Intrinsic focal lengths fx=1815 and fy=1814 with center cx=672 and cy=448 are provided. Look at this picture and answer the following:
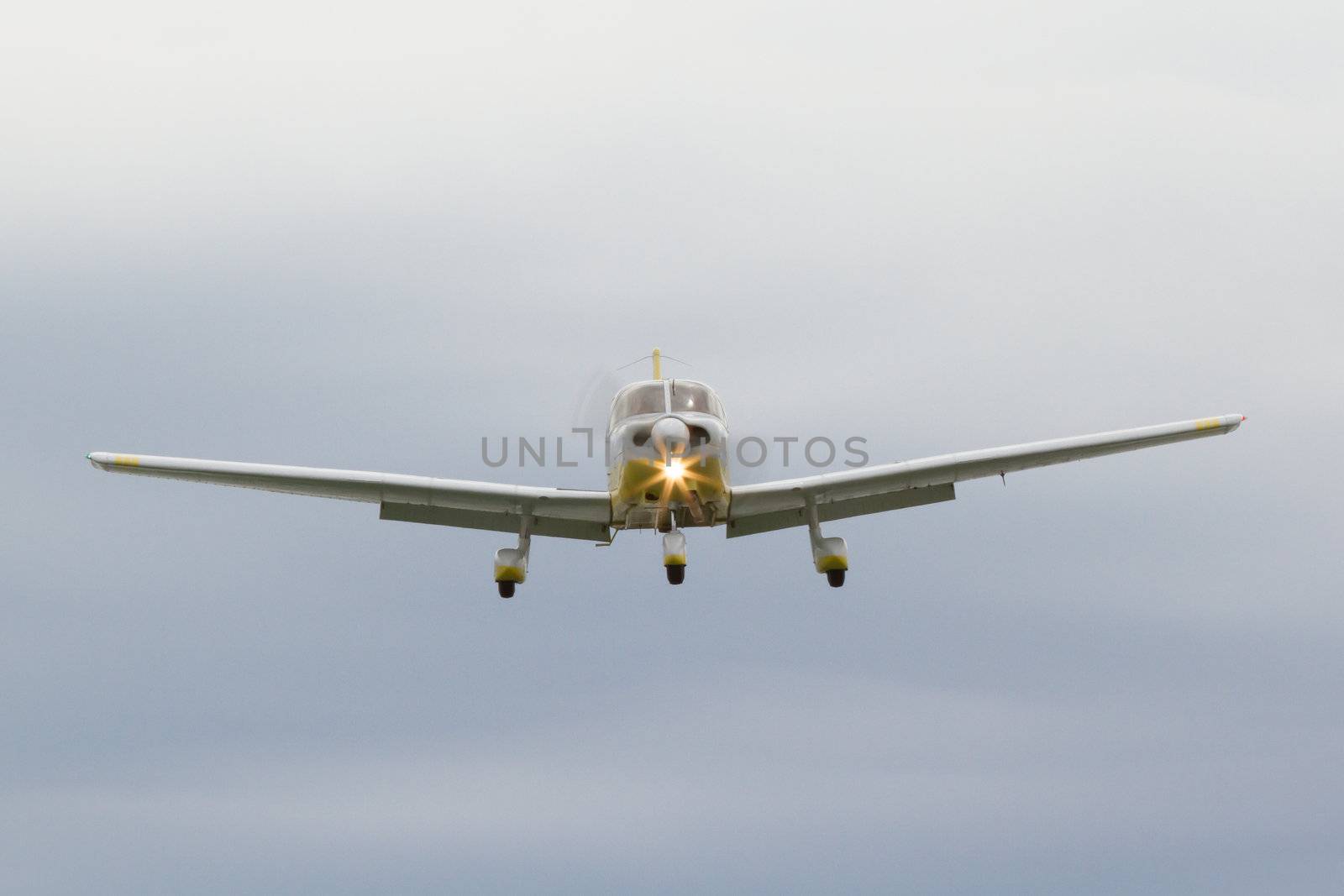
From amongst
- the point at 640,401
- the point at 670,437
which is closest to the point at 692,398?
the point at 640,401

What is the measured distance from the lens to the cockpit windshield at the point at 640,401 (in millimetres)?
26891

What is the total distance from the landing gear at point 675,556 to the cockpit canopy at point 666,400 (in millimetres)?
1889

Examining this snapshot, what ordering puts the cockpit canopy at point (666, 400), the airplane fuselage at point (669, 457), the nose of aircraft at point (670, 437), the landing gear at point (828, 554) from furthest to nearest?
the landing gear at point (828, 554), the cockpit canopy at point (666, 400), the airplane fuselage at point (669, 457), the nose of aircraft at point (670, 437)

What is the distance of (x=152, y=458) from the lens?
2903 centimetres

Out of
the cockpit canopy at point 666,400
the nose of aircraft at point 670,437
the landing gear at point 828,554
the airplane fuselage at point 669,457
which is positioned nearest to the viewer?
the nose of aircraft at point 670,437

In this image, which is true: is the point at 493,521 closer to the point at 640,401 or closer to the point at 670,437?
the point at 640,401

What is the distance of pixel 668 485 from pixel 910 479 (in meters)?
4.59

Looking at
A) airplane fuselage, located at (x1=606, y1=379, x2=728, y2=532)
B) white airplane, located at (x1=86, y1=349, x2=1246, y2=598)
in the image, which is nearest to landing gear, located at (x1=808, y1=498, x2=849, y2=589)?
white airplane, located at (x1=86, y1=349, x2=1246, y2=598)

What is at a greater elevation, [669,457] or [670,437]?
[670,437]

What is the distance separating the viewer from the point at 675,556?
2600 cm

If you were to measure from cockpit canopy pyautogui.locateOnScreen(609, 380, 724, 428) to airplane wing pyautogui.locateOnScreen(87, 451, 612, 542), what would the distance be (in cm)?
155

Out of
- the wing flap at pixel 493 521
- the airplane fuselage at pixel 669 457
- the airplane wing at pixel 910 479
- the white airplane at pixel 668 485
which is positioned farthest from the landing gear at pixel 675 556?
the wing flap at pixel 493 521

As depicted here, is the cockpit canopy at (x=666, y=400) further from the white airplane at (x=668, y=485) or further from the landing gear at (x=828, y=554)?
A: the landing gear at (x=828, y=554)

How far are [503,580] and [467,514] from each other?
→ 7.18 ft
